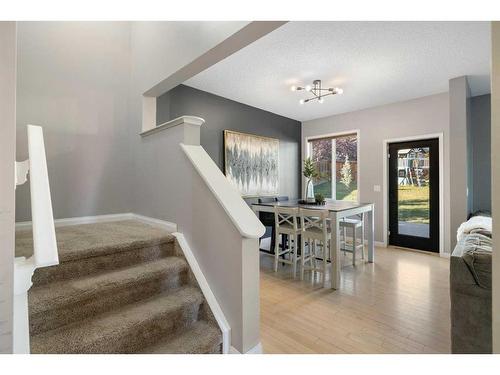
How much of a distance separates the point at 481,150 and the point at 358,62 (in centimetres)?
271

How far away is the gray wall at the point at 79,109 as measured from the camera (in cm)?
252

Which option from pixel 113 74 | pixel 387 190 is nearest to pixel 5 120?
pixel 113 74

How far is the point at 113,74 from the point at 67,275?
2329 mm

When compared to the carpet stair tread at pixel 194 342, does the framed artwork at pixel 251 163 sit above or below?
above

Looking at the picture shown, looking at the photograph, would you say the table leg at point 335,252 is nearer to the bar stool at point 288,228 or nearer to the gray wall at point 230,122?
the bar stool at point 288,228

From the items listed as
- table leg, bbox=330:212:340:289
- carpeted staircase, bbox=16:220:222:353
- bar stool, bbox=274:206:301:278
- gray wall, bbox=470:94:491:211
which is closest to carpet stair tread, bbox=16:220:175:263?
carpeted staircase, bbox=16:220:222:353

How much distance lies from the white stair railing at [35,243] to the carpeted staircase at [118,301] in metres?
0.14

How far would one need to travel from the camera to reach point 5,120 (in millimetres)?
966

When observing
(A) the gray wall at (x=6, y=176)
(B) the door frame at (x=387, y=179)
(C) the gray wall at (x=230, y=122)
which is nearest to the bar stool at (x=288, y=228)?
(C) the gray wall at (x=230, y=122)

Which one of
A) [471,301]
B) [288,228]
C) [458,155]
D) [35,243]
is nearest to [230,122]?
[288,228]

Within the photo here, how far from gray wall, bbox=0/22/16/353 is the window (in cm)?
523

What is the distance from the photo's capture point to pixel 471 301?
144 cm

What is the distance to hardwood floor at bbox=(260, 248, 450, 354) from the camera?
75.8 inches

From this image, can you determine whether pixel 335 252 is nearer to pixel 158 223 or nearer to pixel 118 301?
→ pixel 158 223
